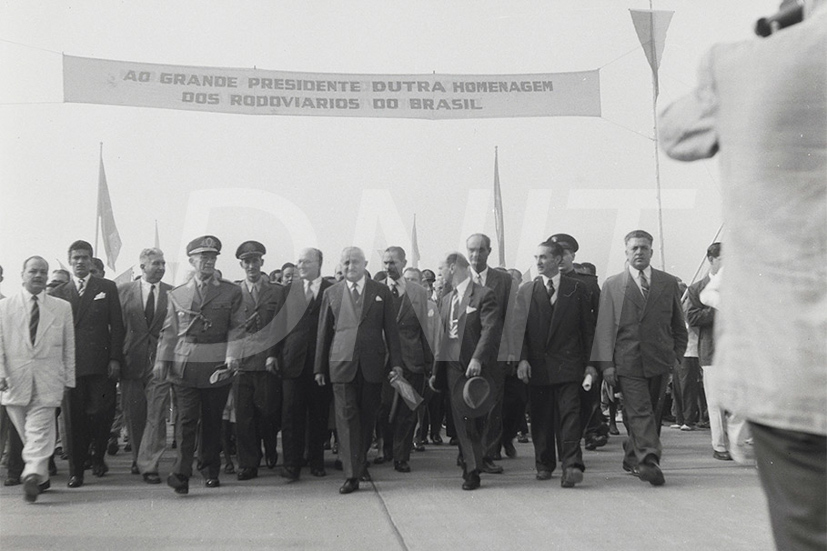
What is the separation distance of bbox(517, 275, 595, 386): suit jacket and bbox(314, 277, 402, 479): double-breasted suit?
3.90ft

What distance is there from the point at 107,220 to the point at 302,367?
32.2 feet

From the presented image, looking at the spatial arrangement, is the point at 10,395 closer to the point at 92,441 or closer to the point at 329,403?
the point at 92,441

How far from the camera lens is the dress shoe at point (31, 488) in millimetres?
5805

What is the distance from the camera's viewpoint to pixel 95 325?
289 inches

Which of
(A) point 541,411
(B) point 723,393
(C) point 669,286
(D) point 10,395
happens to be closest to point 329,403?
(A) point 541,411

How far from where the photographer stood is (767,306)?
1.53 metres

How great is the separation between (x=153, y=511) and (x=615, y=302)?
4.04m

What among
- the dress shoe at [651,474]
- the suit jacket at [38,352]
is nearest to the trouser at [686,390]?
the dress shoe at [651,474]

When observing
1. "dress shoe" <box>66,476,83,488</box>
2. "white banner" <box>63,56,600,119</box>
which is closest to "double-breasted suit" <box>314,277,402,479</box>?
"dress shoe" <box>66,476,83,488</box>

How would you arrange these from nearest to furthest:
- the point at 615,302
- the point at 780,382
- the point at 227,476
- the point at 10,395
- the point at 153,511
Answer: the point at 780,382 < the point at 153,511 < the point at 10,395 < the point at 615,302 < the point at 227,476

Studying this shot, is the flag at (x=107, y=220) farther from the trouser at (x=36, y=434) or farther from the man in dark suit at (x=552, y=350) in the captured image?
the man in dark suit at (x=552, y=350)

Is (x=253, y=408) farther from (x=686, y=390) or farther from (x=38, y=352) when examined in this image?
(x=686, y=390)

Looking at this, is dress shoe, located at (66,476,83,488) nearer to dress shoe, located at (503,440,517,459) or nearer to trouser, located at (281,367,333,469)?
trouser, located at (281,367,333,469)

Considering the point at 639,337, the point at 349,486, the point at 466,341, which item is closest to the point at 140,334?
the point at 349,486
